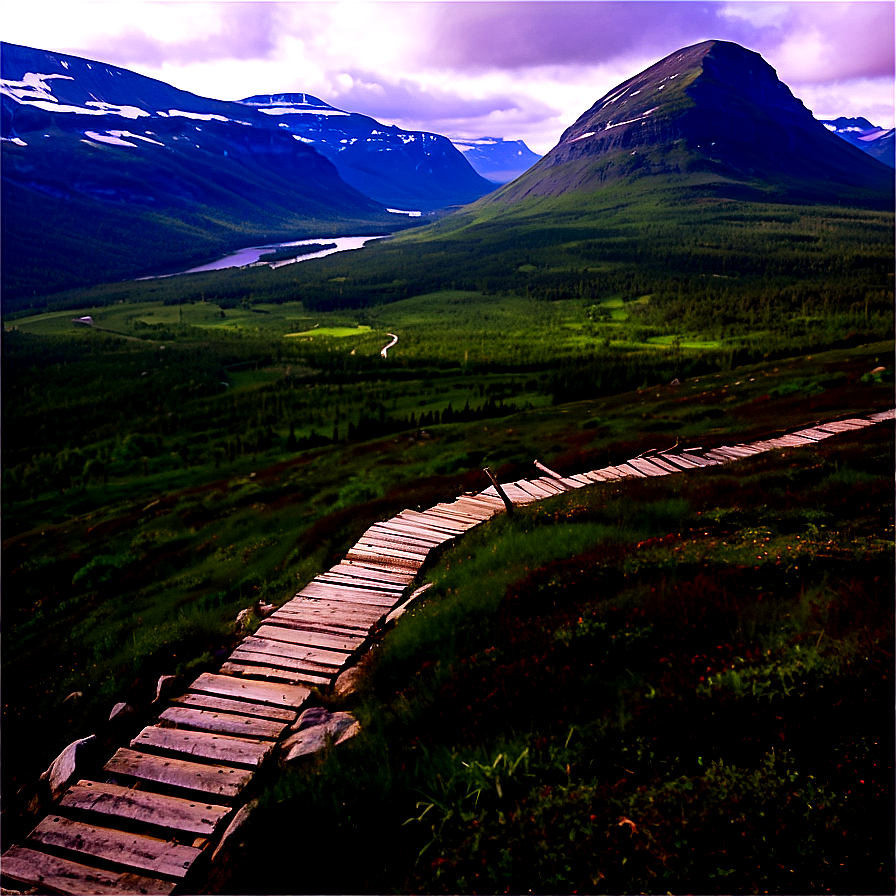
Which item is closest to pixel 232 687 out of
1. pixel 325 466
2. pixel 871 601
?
pixel 871 601

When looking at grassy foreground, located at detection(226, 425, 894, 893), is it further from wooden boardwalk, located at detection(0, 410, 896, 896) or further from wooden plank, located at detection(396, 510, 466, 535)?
wooden plank, located at detection(396, 510, 466, 535)

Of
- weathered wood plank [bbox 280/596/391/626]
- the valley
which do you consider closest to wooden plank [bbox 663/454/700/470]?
the valley

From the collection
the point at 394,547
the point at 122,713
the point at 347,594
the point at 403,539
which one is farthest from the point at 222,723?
the point at 403,539

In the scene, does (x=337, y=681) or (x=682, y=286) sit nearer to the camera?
(x=337, y=681)

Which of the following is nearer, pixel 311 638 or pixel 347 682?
pixel 347 682

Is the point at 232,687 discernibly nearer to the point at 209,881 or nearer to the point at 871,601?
the point at 209,881

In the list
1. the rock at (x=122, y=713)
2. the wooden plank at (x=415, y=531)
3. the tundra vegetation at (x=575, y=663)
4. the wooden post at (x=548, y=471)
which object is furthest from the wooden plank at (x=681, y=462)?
the rock at (x=122, y=713)

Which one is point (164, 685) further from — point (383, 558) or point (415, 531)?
point (415, 531)

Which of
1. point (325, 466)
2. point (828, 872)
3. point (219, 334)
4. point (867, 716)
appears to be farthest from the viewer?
point (219, 334)
